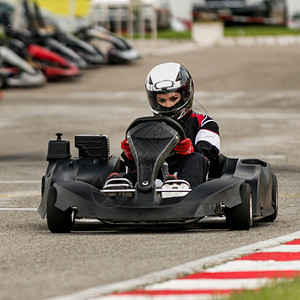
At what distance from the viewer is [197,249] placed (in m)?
→ 6.78

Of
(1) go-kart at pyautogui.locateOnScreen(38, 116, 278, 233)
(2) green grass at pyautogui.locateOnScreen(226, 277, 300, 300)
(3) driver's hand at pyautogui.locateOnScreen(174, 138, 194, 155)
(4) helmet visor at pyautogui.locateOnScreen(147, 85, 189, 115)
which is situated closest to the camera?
(2) green grass at pyautogui.locateOnScreen(226, 277, 300, 300)

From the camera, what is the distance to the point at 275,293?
513 cm

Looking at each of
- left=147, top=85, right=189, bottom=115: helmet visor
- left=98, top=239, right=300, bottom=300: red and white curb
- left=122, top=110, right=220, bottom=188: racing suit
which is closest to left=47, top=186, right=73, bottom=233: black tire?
left=122, top=110, right=220, bottom=188: racing suit

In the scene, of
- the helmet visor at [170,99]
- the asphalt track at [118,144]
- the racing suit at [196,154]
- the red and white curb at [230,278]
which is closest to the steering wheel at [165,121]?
the racing suit at [196,154]

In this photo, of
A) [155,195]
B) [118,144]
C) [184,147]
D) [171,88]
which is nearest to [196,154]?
[184,147]

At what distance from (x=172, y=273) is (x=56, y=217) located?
2.27 meters

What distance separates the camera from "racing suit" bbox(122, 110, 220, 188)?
812 centimetres

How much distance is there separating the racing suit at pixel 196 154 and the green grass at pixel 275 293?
2.70 metres

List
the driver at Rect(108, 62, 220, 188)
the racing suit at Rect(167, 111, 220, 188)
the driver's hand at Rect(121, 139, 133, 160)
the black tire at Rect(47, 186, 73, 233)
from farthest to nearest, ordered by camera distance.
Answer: the driver at Rect(108, 62, 220, 188), the driver's hand at Rect(121, 139, 133, 160), the racing suit at Rect(167, 111, 220, 188), the black tire at Rect(47, 186, 73, 233)

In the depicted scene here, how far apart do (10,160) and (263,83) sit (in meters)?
15.0

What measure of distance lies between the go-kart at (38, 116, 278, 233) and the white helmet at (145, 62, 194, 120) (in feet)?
1.50

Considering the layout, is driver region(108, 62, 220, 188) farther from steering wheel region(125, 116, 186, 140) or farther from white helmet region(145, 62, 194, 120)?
steering wheel region(125, 116, 186, 140)

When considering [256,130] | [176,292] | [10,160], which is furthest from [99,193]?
[256,130]

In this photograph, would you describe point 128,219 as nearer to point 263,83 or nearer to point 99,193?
point 99,193
